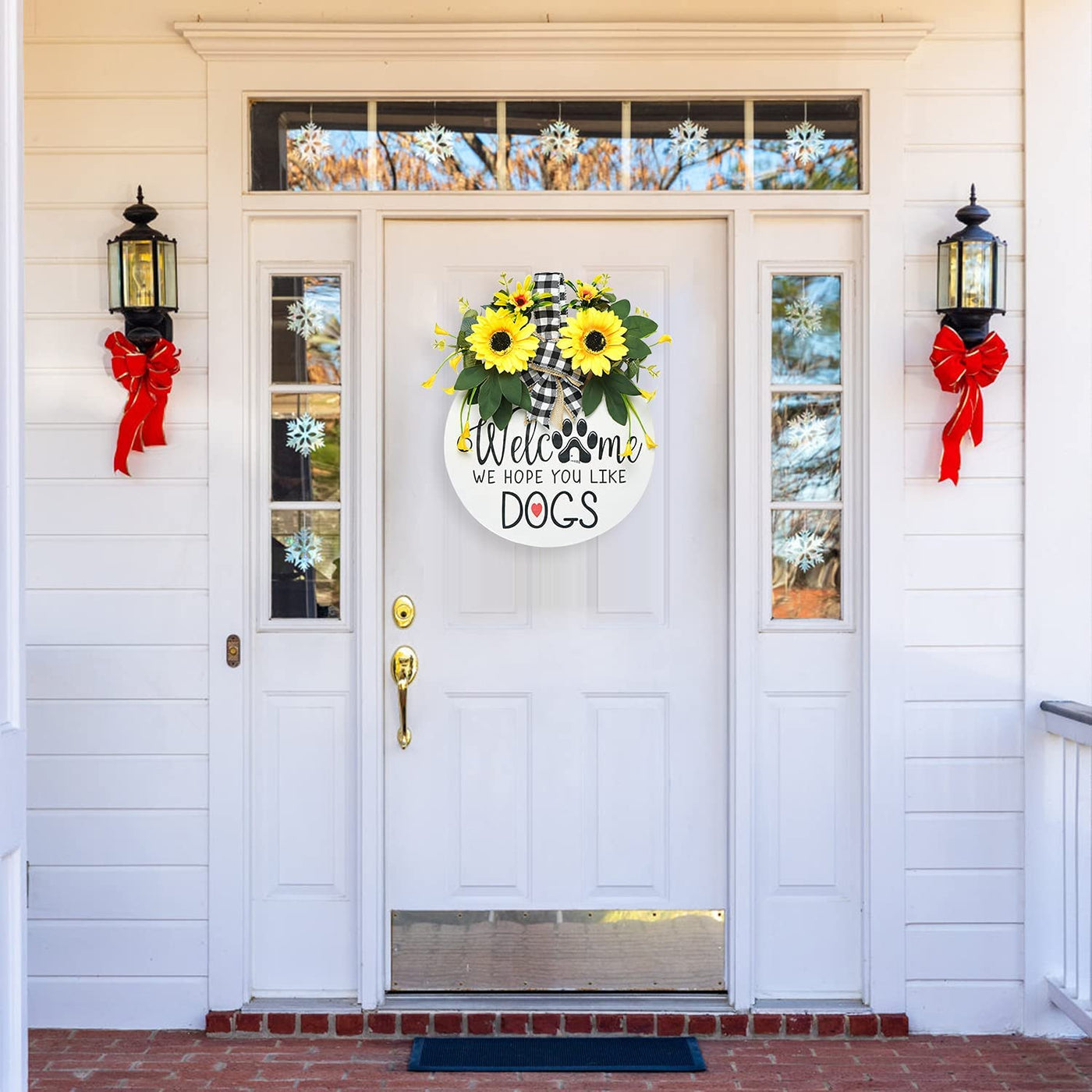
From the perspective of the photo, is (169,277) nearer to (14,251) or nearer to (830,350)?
(14,251)

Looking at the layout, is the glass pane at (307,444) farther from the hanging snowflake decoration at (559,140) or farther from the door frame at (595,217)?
the hanging snowflake decoration at (559,140)

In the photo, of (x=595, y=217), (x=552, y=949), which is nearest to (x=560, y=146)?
(x=595, y=217)

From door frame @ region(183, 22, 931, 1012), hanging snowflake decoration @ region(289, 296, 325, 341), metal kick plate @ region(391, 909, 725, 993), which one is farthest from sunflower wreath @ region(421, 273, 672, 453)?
metal kick plate @ region(391, 909, 725, 993)

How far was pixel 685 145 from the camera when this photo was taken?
130 inches

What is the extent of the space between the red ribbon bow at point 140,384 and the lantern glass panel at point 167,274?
0.10m

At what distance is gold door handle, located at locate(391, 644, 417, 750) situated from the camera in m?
3.31

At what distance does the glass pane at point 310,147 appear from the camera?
329cm

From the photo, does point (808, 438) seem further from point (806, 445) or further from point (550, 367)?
point (550, 367)

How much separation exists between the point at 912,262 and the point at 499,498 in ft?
4.19

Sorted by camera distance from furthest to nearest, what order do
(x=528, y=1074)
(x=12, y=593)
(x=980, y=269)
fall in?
(x=980, y=269) → (x=528, y=1074) → (x=12, y=593)

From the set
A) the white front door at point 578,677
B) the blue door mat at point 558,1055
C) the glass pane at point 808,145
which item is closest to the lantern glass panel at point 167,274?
the white front door at point 578,677

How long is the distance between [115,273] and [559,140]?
1225 millimetres

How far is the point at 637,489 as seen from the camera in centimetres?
329

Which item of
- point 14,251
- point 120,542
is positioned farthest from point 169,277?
point 14,251
